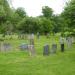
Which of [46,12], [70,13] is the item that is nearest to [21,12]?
[46,12]

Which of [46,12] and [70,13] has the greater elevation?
[46,12]

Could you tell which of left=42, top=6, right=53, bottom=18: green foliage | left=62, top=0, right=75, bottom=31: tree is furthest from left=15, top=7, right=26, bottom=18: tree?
left=62, top=0, right=75, bottom=31: tree

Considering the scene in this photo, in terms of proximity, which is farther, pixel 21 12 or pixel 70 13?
pixel 21 12

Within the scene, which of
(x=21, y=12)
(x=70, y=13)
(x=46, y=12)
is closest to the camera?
(x=70, y=13)

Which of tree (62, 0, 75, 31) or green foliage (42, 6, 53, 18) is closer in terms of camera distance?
tree (62, 0, 75, 31)

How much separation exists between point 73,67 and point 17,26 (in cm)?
5016

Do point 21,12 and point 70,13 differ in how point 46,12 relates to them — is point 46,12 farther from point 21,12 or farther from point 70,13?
point 70,13

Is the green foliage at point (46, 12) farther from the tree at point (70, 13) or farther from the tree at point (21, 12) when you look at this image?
the tree at point (70, 13)

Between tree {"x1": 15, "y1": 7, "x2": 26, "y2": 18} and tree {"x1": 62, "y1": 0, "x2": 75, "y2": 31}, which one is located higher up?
tree {"x1": 15, "y1": 7, "x2": 26, "y2": 18}

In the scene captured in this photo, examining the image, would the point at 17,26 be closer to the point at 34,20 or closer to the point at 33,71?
the point at 34,20

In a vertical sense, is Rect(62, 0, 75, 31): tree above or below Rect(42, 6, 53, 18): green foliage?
below

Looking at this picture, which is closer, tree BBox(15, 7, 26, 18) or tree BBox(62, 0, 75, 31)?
tree BBox(62, 0, 75, 31)

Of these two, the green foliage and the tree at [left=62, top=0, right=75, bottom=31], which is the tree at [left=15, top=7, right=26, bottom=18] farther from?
the tree at [left=62, top=0, right=75, bottom=31]

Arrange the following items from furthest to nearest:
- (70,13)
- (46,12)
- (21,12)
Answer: (21,12)
(46,12)
(70,13)
